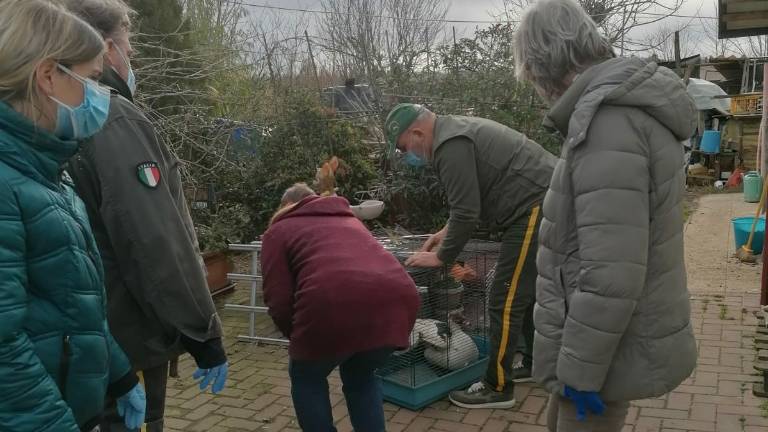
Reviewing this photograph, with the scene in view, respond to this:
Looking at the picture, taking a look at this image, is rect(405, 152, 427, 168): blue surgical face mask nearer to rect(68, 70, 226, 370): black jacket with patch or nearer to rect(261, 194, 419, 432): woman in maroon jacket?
rect(261, 194, 419, 432): woman in maroon jacket

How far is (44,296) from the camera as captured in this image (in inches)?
63.0

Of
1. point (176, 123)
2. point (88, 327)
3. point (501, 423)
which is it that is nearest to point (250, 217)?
point (176, 123)

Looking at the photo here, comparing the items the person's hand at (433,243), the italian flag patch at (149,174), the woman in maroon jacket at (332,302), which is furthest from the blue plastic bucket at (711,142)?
the italian flag patch at (149,174)

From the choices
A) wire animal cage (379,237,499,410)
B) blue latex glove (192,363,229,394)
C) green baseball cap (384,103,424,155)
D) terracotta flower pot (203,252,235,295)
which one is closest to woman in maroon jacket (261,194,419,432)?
blue latex glove (192,363,229,394)

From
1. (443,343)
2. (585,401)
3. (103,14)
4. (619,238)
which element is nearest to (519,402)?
(443,343)

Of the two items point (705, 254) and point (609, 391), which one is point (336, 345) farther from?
point (705, 254)

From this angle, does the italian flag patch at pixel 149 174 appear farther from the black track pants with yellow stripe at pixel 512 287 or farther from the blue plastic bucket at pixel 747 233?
the blue plastic bucket at pixel 747 233

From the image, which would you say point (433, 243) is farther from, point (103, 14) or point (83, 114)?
point (83, 114)

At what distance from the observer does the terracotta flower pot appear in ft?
22.0

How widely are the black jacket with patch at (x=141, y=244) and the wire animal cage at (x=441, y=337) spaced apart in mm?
1956

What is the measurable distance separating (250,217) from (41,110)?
20.4 feet

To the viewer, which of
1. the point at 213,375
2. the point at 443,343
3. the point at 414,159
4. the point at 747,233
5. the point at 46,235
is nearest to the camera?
the point at 46,235

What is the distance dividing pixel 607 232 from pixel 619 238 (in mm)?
37

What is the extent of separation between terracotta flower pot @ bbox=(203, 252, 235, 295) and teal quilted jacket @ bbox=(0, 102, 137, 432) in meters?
4.99
